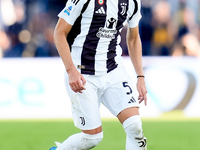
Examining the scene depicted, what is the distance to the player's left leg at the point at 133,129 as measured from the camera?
11.6 ft

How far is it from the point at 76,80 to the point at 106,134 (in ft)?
9.61

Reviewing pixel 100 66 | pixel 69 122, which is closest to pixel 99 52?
pixel 100 66

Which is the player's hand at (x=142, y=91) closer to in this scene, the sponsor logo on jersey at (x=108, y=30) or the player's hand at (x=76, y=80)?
the sponsor logo on jersey at (x=108, y=30)

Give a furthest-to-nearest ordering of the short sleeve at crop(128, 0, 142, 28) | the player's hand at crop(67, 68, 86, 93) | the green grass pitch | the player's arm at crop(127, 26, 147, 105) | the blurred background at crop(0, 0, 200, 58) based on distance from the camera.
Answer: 1. the blurred background at crop(0, 0, 200, 58)
2. the green grass pitch
3. the player's arm at crop(127, 26, 147, 105)
4. the short sleeve at crop(128, 0, 142, 28)
5. the player's hand at crop(67, 68, 86, 93)

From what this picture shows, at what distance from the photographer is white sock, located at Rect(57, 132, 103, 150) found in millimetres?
3686

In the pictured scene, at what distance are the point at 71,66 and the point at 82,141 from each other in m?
0.73

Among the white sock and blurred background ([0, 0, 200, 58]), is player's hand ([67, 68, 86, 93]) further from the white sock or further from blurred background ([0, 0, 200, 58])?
blurred background ([0, 0, 200, 58])

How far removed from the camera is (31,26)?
29.2ft

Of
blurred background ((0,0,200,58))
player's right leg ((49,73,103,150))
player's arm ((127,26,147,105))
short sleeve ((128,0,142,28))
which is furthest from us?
blurred background ((0,0,200,58))

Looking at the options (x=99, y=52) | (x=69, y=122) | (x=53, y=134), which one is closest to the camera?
(x=99, y=52)

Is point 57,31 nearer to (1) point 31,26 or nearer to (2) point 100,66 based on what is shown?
(2) point 100,66

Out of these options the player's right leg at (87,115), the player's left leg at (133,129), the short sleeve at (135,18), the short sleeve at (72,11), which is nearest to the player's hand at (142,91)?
the player's left leg at (133,129)

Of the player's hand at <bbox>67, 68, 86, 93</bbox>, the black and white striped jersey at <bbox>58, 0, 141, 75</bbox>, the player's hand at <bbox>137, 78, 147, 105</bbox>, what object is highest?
the black and white striped jersey at <bbox>58, 0, 141, 75</bbox>

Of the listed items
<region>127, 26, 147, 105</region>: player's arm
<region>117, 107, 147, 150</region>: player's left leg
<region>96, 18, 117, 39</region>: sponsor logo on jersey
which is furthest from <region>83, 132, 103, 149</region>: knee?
<region>96, 18, 117, 39</region>: sponsor logo on jersey
